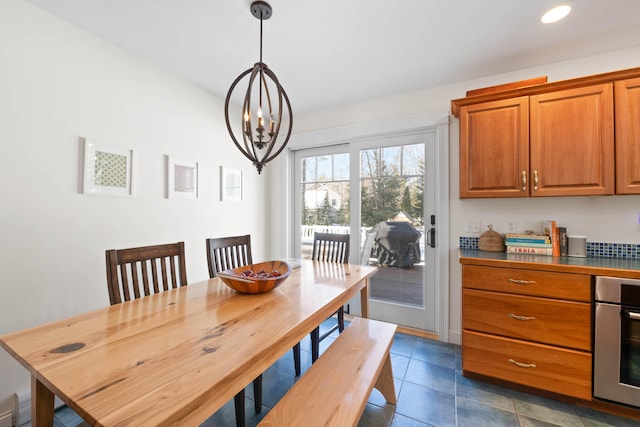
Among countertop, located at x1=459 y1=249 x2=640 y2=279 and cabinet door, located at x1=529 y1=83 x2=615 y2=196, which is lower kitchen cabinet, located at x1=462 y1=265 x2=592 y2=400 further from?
cabinet door, located at x1=529 y1=83 x2=615 y2=196

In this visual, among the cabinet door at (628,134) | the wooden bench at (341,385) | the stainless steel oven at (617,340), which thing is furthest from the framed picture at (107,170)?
the cabinet door at (628,134)

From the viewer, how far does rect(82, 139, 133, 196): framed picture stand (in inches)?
73.3

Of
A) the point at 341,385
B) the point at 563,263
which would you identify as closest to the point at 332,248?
the point at 341,385

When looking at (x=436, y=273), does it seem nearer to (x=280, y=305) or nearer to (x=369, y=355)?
(x=369, y=355)

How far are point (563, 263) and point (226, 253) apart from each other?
2.37 m

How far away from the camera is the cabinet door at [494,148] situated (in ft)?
6.81

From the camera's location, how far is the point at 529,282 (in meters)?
1.81

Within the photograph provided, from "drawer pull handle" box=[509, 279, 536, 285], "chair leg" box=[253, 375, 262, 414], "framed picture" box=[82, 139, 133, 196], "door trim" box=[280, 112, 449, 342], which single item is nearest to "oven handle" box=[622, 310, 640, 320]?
"drawer pull handle" box=[509, 279, 536, 285]

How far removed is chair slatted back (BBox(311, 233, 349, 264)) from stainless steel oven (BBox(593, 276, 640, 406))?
1.70m

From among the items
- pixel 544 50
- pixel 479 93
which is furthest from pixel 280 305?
pixel 544 50

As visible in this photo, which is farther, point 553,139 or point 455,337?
point 455,337

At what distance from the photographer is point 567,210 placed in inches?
85.7

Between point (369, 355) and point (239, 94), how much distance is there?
2726mm

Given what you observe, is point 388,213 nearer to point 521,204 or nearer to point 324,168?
point 324,168
